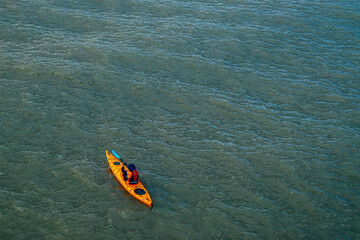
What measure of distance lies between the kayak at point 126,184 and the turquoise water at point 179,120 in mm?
405

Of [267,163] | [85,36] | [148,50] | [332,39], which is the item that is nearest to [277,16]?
[332,39]

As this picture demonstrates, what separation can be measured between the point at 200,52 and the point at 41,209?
19.7 meters

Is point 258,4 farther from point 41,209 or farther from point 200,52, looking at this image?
point 41,209

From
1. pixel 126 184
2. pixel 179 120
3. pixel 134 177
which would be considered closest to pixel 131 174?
pixel 134 177

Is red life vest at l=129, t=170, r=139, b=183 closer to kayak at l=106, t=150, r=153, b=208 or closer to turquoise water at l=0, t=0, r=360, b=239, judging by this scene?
kayak at l=106, t=150, r=153, b=208

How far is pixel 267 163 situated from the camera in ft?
76.5

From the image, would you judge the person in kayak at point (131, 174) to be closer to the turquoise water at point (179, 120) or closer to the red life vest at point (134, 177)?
the red life vest at point (134, 177)

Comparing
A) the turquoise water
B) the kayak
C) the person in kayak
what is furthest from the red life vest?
the turquoise water

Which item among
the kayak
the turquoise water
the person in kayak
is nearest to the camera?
the turquoise water

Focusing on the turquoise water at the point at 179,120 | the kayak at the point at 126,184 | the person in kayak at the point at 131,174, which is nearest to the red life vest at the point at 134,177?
the person in kayak at the point at 131,174

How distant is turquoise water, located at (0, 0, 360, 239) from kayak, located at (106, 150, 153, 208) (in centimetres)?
41

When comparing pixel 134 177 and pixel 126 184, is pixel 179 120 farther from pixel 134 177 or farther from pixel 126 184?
pixel 126 184

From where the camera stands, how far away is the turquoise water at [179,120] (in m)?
19.5

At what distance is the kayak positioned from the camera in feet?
65.2
